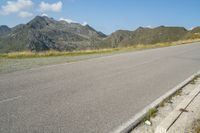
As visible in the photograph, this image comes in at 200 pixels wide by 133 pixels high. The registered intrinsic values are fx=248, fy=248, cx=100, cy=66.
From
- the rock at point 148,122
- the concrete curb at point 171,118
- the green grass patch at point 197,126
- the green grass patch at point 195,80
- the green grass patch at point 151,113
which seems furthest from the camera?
the green grass patch at point 195,80

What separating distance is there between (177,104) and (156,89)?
1.79 m

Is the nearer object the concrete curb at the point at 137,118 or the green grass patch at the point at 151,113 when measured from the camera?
the concrete curb at the point at 137,118

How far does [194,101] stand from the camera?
6.73 metres

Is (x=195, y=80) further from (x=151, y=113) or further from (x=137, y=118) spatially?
(x=137, y=118)

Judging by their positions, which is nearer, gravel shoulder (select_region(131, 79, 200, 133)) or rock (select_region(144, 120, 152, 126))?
gravel shoulder (select_region(131, 79, 200, 133))

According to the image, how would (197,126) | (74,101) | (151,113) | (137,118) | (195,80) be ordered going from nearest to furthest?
(197,126)
(137,118)
(151,113)
(74,101)
(195,80)

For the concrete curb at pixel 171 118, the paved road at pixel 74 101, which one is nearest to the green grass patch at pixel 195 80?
the paved road at pixel 74 101

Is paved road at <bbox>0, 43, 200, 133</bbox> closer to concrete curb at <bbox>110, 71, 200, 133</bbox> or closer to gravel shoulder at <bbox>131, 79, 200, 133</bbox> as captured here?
concrete curb at <bbox>110, 71, 200, 133</bbox>

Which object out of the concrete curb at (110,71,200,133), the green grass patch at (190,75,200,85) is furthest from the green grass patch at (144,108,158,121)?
the green grass patch at (190,75,200,85)

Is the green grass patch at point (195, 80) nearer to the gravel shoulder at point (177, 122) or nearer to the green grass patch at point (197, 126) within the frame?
the gravel shoulder at point (177, 122)

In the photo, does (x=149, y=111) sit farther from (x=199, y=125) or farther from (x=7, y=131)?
(x=7, y=131)

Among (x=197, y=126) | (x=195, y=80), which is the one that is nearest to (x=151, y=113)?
(x=197, y=126)

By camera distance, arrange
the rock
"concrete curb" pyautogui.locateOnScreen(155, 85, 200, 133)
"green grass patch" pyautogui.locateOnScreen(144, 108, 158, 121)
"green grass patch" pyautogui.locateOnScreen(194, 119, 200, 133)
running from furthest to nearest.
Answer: "green grass patch" pyautogui.locateOnScreen(144, 108, 158, 121)
the rock
"concrete curb" pyautogui.locateOnScreen(155, 85, 200, 133)
"green grass patch" pyautogui.locateOnScreen(194, 119, 200, 133)

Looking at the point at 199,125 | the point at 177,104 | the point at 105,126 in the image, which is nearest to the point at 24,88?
the point at 105,126
